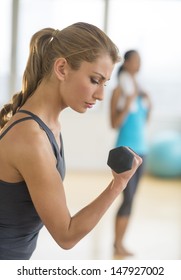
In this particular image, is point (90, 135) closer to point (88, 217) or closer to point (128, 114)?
point (128, 114)

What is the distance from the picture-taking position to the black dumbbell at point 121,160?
1.05 metres

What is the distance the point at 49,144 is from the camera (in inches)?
40.6

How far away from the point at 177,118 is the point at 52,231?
418 cm

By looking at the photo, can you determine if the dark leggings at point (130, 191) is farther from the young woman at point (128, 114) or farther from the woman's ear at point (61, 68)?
the woman's ear at point (61, 68)

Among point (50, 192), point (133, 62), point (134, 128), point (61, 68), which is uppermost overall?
point (61, 68)

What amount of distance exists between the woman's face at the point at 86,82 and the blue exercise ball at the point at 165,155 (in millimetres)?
3625

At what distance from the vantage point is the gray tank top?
1058 mm

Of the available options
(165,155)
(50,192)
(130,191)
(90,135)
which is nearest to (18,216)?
(50,192)

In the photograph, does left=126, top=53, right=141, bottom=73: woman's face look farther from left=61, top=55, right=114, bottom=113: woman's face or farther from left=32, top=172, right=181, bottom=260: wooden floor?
left=61, top=55, right=114, bottom=113: woman's face

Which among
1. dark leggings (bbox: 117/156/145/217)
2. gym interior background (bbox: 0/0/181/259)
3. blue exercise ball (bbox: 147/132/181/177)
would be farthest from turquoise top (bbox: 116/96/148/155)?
blue exercise ball (bbox: 147/132/181/177)

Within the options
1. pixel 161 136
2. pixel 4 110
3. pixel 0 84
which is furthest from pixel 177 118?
pixel 4 110

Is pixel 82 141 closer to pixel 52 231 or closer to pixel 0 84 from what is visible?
pixel 0 84

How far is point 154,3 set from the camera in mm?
4902

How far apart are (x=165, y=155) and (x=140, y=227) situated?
151 centimetres
